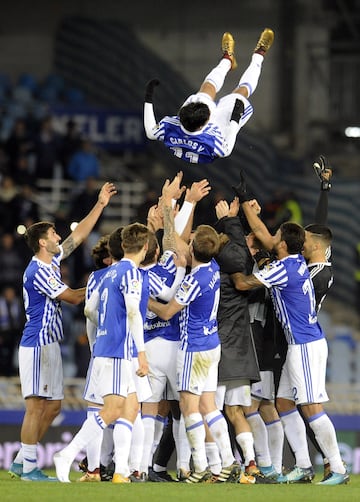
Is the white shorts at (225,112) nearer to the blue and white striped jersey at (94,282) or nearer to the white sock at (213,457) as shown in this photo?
the blue and white striped jersey at (94,282)

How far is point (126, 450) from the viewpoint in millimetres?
10352

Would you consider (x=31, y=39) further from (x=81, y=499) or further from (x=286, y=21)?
(x=81, y=499)

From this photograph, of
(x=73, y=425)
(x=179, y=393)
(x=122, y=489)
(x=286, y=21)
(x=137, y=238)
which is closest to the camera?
(x=122, y=489)

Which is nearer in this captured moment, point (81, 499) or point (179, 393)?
point (81, 499)

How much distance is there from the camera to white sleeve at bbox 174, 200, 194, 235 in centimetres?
1153

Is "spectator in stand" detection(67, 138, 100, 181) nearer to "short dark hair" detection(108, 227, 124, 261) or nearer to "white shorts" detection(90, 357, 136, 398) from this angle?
"short dark hair" detection(108, 227, 124, 261)

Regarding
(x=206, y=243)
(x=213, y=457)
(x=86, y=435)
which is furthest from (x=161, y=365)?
(x=86, y=435)

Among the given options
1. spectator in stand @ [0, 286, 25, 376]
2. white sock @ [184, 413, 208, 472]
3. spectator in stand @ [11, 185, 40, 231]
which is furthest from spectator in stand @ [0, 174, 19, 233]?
white sock @ [184, 413, 208, 472]

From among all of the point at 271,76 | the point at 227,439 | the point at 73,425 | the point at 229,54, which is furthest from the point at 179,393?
the point at 271,76

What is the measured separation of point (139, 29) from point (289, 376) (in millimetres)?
14316

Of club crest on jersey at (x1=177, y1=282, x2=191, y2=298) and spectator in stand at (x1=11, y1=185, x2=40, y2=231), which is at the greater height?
spectator in stand at (x1=11, y1=185, x2=40, y2=231)

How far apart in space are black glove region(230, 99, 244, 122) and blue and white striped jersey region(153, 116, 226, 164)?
0.56 ft

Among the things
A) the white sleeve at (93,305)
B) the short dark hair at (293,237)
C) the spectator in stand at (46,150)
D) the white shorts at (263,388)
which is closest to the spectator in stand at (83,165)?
the spectator in stand at (46,150)

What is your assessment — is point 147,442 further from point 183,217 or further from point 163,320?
point 183,217
